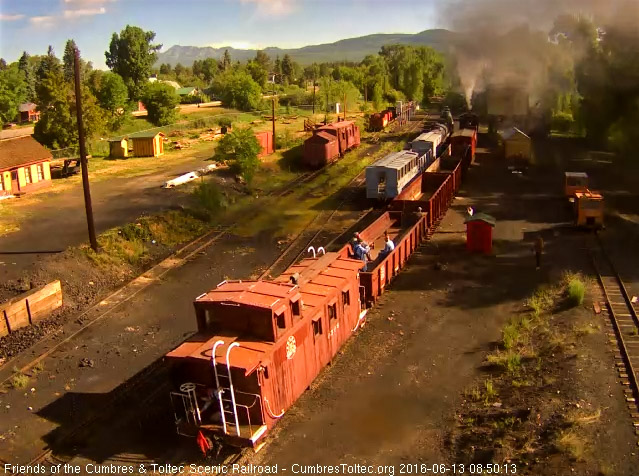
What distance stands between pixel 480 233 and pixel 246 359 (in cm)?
1514

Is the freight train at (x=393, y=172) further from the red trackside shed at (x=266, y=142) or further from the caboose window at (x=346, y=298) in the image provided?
the caboose window at (x=346, y=298)

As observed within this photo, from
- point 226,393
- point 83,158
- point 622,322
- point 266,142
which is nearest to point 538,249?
point 622,322

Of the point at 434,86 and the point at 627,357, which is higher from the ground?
the point at 434,86

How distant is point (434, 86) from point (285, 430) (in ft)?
A: 371

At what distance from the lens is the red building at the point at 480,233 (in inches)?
916

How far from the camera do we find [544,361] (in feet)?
48.5

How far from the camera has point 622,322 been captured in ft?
55.2

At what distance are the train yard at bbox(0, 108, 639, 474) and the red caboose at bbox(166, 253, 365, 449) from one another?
60 cm

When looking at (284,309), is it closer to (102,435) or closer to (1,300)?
(102,435)

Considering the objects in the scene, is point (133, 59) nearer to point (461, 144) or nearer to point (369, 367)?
point (461, 144)

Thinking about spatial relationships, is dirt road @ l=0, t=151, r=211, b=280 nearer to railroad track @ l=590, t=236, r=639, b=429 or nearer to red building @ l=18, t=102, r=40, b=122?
railroad track @ l=590, t=236, r=639, b=429

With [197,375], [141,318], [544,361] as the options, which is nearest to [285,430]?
[197,375]

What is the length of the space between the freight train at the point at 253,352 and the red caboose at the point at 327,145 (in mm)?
30366

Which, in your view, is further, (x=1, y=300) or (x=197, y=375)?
(x=1, y=300)
